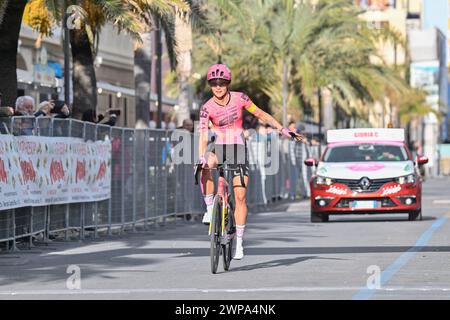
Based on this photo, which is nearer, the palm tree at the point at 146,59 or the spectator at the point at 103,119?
the spectator at the point at 103,119

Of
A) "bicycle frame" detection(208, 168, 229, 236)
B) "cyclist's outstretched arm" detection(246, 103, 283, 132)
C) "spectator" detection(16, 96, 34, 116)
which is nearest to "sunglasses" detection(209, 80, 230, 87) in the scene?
"cyclist's outstretched arm" detection(246, 103, 283, 132)

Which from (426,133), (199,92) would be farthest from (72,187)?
(426,133)

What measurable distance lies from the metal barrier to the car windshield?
255 centimetres

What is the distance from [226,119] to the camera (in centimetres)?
1468

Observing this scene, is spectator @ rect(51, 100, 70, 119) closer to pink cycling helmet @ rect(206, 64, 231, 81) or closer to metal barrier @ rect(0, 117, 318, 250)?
metal barrier @ rect(0, 117, 318, 250)

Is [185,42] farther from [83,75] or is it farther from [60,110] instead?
[60,110]

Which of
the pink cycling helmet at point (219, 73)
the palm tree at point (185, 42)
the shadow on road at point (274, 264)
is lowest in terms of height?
the shadow on road at point (274, 264)

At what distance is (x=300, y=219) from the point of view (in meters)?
27.9

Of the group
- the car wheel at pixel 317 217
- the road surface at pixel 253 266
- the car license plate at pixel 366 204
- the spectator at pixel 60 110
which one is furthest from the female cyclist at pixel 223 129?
the car wheel at pixel 317 217

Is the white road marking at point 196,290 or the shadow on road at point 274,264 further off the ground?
the shadow on road at point 274,264

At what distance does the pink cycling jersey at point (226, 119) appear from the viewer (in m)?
14.7

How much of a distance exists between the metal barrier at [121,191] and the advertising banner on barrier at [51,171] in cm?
14

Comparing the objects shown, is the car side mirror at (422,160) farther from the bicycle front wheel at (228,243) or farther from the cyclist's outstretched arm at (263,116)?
the bicycle front wheel at (228,243)

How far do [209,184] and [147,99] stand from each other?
19.7 m
